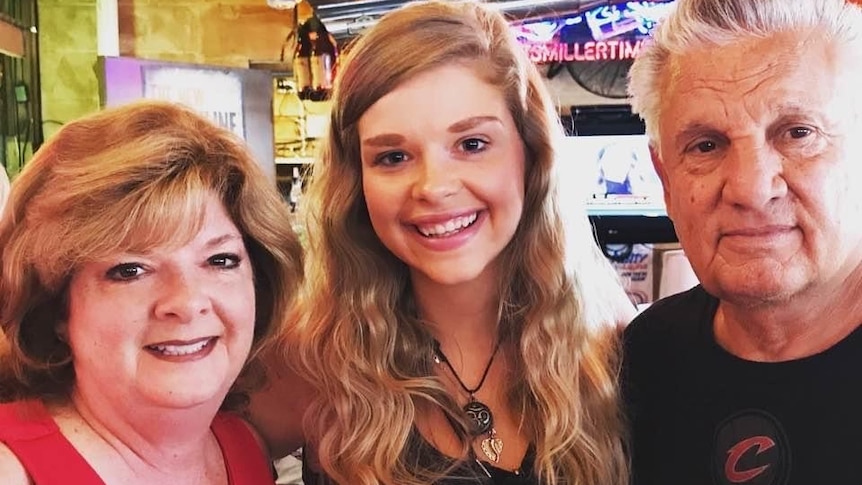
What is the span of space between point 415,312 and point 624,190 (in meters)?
2.80

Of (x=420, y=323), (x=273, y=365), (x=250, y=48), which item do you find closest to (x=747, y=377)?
(x=420, y=323)

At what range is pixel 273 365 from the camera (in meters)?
1.67

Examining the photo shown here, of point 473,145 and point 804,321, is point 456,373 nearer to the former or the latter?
point 473,145

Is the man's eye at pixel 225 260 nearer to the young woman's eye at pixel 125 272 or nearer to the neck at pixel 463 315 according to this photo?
the young woman's eye at pixel 125 272

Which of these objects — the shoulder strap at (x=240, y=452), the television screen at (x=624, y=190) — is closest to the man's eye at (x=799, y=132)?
the shoulder strap at (x=240, y=452)

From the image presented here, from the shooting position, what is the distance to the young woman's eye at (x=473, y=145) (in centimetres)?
150

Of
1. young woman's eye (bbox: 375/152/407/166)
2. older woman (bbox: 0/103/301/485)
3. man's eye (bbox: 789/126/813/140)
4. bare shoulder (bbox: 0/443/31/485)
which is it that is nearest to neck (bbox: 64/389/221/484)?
older woman (bbox: 0/103/301/485)

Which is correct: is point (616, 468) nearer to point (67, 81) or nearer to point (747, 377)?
point (747, 377)

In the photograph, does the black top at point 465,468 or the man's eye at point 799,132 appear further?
the black top at point 465,468

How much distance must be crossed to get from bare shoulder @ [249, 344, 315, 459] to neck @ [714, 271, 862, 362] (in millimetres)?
859

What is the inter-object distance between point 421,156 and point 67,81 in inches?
165

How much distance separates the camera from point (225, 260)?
1.37 metres

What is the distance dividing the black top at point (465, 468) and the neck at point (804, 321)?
17.2 inches

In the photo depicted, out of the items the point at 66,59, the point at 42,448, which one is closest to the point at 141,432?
the point at 42,448
